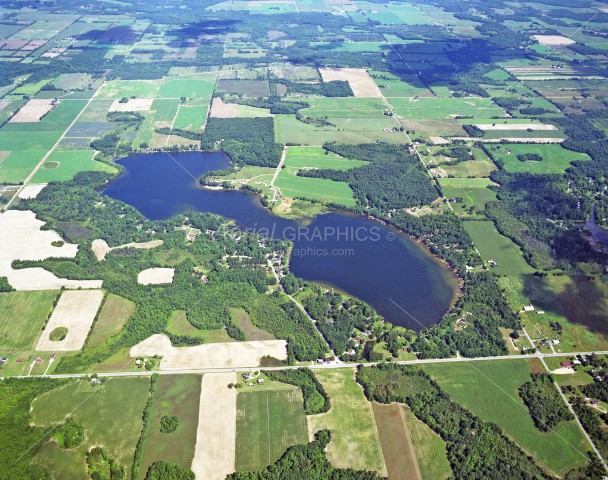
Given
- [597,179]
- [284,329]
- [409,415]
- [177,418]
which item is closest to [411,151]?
[597,179]

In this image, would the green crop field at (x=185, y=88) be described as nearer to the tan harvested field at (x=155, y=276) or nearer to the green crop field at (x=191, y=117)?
the green crop field at (x=191, y=117)

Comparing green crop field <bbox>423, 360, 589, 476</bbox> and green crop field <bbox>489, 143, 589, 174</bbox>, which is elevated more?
green crop field <bbox>423, 360, 589, 476</bbox>

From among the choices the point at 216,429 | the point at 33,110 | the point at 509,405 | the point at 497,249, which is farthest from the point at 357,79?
the point at 216,429

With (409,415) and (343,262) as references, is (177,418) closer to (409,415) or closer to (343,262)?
(409,415)

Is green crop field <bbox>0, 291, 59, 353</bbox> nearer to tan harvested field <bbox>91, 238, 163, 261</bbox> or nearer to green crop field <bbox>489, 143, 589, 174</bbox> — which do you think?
tan harvested field <bbox>91, 238, 163, 261</bbox>

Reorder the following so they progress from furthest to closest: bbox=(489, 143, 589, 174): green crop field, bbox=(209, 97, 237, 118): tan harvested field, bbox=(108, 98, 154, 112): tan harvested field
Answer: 1. bbox=(108, 98, 154, 112): tan harvested field
2. bbox=(209, 97, 237, 118): tan harvested field
3. bbox=(489, 143, 589, 174): green crop field

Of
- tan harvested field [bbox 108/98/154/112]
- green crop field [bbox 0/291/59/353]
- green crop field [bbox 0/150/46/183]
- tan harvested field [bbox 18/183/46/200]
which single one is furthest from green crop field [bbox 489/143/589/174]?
green crop field [bbox 0/150/46/183]
